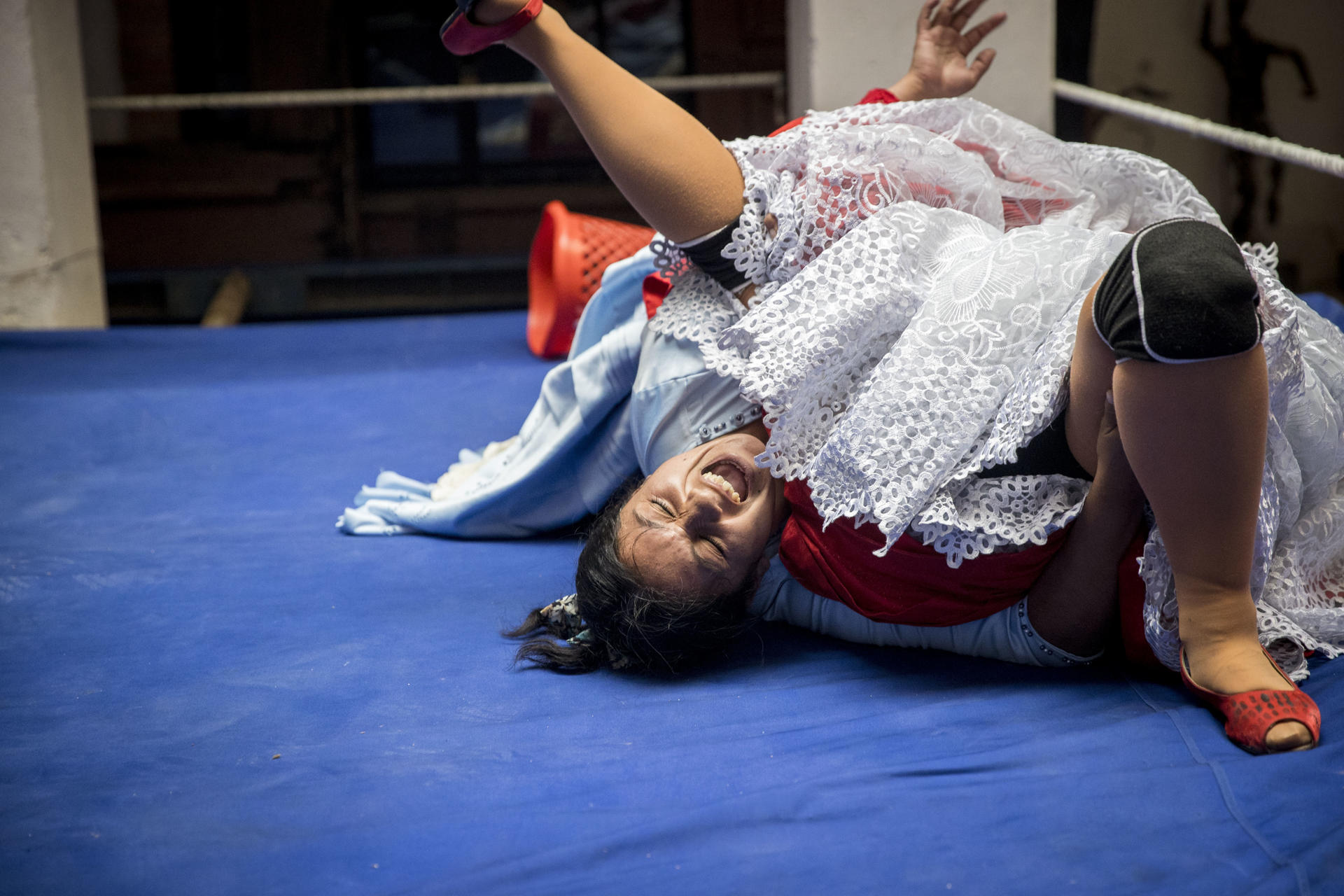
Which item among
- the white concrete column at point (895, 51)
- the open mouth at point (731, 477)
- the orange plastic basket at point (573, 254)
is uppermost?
the white concrete column at point (895, 51)

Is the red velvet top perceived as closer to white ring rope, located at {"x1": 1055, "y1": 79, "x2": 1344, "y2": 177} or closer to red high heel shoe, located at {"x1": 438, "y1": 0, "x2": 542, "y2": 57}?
red high heel shoe, located at {"x1": 438, "y1": 0, "x2": 542, "y2": 57}

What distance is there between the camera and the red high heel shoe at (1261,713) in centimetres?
92

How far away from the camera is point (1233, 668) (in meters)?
0.96

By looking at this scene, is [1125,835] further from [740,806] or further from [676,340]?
[676,340]

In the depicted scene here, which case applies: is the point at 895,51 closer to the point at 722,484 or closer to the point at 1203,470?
the point at 722,484

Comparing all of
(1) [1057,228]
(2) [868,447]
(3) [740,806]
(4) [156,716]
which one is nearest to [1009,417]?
(2) [868,447]

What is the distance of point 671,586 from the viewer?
3.71 ft

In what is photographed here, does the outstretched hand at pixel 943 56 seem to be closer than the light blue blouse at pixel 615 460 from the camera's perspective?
No

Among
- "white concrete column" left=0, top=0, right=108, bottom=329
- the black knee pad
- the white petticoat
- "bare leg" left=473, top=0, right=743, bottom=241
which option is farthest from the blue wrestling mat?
"white concrete column" left=0, top=0, right=108, bottom=329

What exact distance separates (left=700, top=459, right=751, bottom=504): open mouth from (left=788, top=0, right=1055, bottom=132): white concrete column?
187 centimetres

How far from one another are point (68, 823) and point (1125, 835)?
864 millimetres

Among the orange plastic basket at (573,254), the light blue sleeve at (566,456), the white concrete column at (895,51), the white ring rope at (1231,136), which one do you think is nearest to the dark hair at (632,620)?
the light blue sleeve at (566,456)

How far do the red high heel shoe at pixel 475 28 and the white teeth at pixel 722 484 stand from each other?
534mm

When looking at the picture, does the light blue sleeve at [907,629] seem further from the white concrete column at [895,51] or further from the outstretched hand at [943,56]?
the white concrete column at [895,51]
